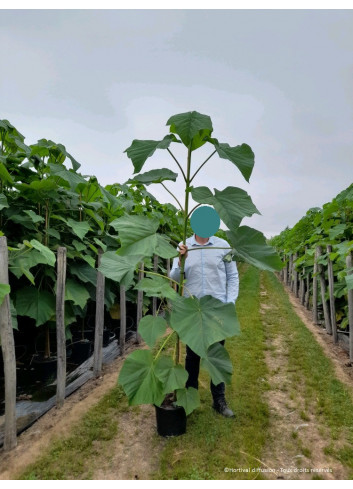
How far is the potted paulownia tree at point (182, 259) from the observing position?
1.86 meters

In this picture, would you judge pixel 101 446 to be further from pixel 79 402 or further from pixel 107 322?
pixel 107 322

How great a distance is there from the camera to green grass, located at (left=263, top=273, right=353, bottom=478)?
2.56 metres

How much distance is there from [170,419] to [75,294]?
1.39 meters

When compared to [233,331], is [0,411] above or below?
below

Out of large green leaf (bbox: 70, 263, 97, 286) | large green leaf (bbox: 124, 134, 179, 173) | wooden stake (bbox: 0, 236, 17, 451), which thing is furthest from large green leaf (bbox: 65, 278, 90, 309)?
large green leaf (bbox: 124, 134, 179, 173)

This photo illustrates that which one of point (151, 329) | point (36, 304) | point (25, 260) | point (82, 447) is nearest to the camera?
point (151, 329)

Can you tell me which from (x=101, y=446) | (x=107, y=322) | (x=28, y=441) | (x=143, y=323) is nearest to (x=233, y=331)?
(x=143, y=323)

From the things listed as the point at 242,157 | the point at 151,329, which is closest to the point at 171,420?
the point at 151,329

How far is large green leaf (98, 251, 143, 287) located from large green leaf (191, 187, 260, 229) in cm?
57

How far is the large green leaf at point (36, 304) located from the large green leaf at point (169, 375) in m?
1.24

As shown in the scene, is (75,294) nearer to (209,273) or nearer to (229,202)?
(209,273)

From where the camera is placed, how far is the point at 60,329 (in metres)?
2.88

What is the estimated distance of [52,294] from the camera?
3.10 m
